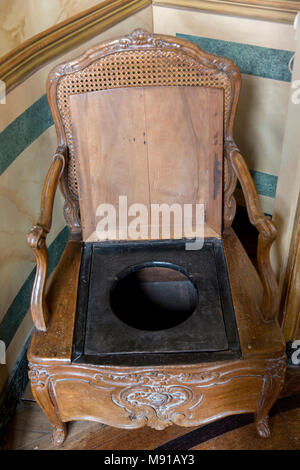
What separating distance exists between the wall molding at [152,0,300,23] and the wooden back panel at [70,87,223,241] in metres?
0.49

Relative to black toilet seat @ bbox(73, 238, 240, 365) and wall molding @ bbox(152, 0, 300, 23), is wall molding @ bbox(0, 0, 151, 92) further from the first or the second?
black toilet seat @ bbox(73, 238, 240, 365)

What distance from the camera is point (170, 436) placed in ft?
5.55

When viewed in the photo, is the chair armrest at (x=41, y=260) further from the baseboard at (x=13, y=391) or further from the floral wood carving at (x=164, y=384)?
the baseboard at (x=13, y=391)

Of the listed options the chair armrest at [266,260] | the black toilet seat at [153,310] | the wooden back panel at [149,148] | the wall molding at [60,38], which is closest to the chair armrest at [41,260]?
the black toilet seat at [153,310]

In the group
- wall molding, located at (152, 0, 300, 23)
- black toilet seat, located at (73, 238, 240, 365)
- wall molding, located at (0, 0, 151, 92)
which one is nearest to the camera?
black toilet seat, located at (73, 238, 240, 365)

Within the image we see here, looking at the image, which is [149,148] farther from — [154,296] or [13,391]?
[13,391]

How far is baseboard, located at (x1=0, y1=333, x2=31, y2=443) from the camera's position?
1.72 metres

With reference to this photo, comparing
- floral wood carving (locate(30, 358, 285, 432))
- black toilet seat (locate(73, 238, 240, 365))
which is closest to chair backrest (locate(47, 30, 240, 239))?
black toilet seat (locate(73, 238, 240, 365))

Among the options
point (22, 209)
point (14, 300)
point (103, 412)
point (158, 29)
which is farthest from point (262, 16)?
point (103, 412)

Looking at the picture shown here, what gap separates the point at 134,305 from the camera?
1734 mm

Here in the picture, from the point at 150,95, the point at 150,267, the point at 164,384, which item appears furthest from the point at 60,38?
the point at 164,384

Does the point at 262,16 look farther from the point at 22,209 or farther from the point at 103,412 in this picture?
the point at 103,412

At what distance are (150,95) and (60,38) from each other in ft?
1.30

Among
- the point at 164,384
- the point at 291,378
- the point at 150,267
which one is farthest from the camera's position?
the point at 291,378
